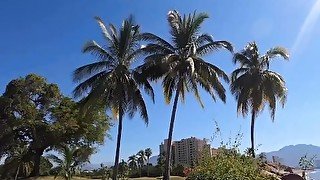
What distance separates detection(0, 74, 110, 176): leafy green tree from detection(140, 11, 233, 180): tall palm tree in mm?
14264

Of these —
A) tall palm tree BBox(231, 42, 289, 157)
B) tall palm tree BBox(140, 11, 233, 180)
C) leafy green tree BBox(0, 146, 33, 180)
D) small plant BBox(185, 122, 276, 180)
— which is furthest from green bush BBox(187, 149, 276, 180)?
leafy green tree BBox(0, 146, 33, 180)

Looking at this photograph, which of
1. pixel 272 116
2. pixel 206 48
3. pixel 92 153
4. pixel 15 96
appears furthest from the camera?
pixel 92 153

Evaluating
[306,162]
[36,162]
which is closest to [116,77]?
[306,162]

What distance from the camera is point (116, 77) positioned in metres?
Result: 26.7

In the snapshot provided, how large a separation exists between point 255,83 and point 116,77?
1146 cm

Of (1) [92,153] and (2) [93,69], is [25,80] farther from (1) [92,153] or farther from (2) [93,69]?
(2) [93,69]

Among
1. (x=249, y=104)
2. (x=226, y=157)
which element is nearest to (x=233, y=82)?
(x=249, y=104)

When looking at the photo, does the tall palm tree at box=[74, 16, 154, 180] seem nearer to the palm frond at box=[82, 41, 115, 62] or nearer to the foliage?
the palm frond at box=[82, 41, 115, 62]

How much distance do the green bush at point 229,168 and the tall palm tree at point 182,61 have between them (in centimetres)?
1292

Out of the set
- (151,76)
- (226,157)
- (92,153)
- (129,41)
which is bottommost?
(226,157)

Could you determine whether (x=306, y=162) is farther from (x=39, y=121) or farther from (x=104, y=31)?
(x=39, y=121)

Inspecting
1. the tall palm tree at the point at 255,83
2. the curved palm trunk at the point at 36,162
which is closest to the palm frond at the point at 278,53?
the tall palm tree at the point at 255,83

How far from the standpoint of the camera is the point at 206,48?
1069 inches

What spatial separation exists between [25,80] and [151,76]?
1965cm
